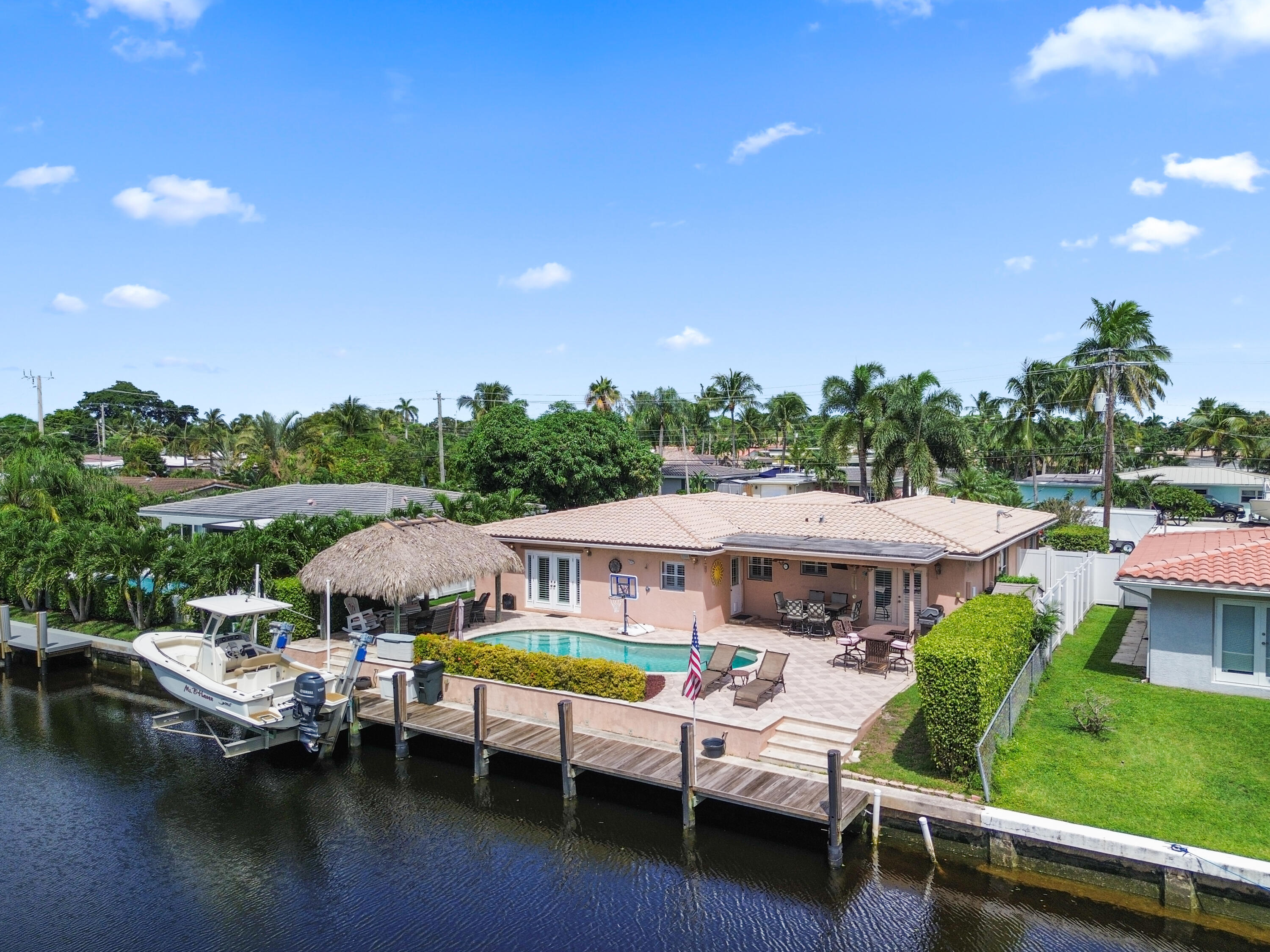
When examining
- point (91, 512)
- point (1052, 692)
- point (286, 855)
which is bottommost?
point (286, 855)

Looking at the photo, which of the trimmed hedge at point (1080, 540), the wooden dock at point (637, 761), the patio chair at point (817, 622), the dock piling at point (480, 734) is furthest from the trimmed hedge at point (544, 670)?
the trimmed hedge at point (1080, 540)

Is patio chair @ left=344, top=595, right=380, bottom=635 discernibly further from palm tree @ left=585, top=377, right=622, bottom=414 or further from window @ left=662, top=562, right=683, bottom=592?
palm tree @ left=585, top=377, right=622, bottom=414

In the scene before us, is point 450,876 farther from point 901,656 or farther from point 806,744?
point 901,656

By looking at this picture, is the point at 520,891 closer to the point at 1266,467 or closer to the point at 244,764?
the point at 244,764

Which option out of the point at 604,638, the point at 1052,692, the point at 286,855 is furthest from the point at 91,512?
the point at 1052,692

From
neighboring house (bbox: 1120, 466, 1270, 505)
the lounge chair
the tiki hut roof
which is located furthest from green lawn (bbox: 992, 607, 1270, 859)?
neighboring house (bbox: 1120, 466, 1270, 505)

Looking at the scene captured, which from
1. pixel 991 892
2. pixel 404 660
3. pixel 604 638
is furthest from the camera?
pixel 604 638

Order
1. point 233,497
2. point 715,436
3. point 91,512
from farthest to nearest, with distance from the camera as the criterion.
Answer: point 715,436, point 233,497, point 91,512
